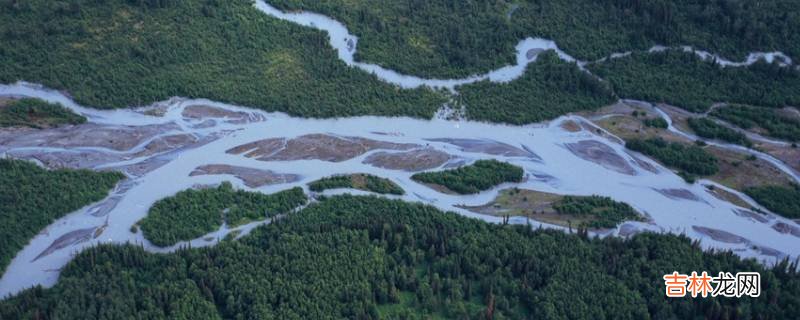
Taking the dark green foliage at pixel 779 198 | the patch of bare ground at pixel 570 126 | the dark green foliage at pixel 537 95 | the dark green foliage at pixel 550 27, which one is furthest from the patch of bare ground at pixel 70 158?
the dark green foliage at pixel 779 198

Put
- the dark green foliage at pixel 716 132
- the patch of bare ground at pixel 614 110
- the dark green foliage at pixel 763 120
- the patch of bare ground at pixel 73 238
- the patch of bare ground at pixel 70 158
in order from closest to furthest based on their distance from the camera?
1. the patch of bare ground at pixel 73 238
2. the patch of bare ground at pixel 70 158
3. the dark green foliage at pixel 716 132
4. the dark green foliage at pixel 763 120
5. the patch of bare ground at pixel 614 110

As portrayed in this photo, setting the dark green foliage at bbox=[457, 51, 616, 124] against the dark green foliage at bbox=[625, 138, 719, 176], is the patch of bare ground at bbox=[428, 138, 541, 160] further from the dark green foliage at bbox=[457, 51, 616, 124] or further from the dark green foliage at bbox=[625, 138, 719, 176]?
the dark green foliage at bbox=[625, 138, 719, 176]

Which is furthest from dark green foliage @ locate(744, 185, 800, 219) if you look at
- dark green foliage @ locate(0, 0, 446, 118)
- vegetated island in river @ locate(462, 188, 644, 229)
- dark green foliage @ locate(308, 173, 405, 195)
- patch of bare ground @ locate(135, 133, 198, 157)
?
patch of bare ground @ locate(135, 133, 198, 157)

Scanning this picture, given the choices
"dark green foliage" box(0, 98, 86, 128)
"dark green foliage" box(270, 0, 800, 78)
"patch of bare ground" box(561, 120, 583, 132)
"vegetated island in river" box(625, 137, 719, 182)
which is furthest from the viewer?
"dark green foliage" box(270, 0, 800, 78)

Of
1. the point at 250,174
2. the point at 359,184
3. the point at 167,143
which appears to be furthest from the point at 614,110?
the point at 167,143

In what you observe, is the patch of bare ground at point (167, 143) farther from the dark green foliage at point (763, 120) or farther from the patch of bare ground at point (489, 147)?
the dark green foliage at point (763, 120)

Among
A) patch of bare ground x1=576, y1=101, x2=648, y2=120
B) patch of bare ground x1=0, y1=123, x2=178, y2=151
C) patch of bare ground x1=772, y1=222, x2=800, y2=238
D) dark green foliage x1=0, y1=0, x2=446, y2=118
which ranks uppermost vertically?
dark green foliage x1=0, y1=0, x2=446, y2=118
